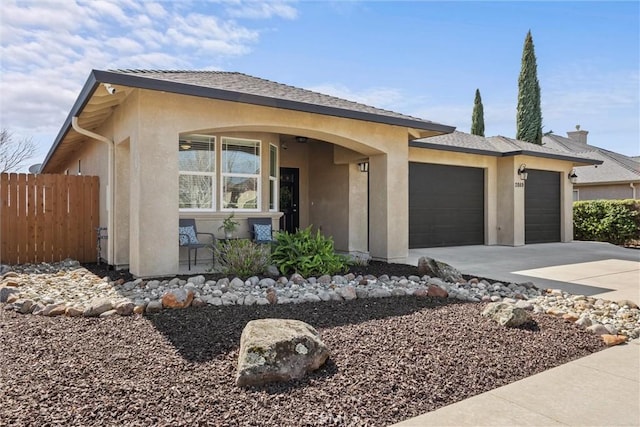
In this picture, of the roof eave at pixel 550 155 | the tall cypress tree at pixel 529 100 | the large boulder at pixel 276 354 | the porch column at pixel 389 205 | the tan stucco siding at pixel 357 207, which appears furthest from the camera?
the tall cypress tree at pixel 529 100

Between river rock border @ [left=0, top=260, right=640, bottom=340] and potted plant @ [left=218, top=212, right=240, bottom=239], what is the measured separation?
6.80ft

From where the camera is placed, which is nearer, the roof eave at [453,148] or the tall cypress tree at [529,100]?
the roof eave at [453,148]

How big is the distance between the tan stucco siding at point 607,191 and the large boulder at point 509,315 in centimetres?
2185

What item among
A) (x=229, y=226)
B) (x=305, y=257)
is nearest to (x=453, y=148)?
(x=305, y=257)

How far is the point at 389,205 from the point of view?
966 centimetres

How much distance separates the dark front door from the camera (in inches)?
500

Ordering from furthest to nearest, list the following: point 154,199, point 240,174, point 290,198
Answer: point 290,198
point 240,174
point 154,199

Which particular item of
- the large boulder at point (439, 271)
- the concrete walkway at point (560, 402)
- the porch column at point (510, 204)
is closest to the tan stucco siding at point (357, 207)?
the large boulder at point (439, 271)

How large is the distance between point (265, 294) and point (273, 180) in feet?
15.8

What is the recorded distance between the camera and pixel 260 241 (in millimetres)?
8867

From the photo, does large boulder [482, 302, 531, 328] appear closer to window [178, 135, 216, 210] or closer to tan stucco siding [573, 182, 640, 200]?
window [178, 135, 216, 210]

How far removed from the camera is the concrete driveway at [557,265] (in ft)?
25.0

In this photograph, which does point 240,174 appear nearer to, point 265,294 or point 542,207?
point 265,294

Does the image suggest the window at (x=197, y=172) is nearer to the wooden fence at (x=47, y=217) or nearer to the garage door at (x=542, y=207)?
the wooden fence at (x=47, y=217)
